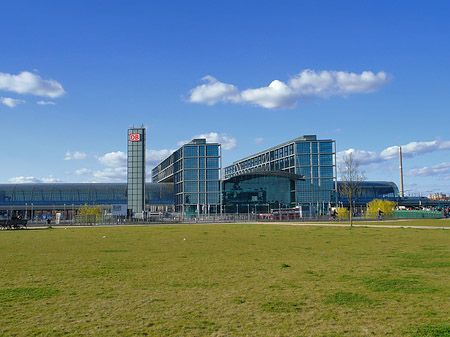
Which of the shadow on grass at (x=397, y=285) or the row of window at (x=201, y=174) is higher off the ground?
the row of window at (x=201, y=174)

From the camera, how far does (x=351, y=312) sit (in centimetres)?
896

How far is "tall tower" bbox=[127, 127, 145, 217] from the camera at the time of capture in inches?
5059

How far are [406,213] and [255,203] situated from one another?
197 feet

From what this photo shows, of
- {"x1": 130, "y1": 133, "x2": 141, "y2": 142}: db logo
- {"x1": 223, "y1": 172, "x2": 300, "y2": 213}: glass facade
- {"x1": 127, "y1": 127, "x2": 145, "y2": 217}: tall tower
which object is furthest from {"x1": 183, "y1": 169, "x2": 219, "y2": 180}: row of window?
{"x1": 130, "y1": 133, "x2": 141, "y2": 142}: db logo

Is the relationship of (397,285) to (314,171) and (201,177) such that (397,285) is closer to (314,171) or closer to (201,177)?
(201,177)

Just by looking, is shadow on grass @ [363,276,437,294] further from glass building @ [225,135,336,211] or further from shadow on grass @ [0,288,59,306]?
glass building @ [225,135,336,211]

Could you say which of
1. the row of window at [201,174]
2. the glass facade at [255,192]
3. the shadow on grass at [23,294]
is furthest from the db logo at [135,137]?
the shadow on grass at [23,294]

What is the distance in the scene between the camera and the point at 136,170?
129m

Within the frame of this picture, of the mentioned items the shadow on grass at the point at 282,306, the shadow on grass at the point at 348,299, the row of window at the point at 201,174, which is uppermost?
the row of window at the point at 201,174

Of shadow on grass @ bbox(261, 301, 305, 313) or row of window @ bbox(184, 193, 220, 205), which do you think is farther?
row of window @ bbox(184, 193, 220, 205)

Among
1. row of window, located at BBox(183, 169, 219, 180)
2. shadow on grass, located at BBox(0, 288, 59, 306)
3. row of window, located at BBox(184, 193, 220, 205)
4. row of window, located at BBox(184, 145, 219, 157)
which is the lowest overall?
shadow on grass, located at BBox(0, 288, 59, 306)

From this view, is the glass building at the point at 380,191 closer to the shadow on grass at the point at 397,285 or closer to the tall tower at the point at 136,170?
the tall tower at the point at 136,170

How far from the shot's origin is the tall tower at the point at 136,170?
5059 inches

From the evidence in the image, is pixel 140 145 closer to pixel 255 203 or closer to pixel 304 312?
pixel 255 203
